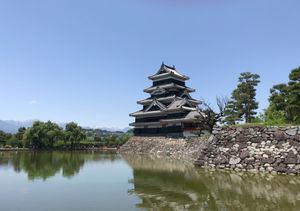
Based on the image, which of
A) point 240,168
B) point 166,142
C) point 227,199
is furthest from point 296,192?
point 166,142

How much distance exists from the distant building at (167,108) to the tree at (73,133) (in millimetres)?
12258

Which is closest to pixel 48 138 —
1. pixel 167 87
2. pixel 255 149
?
pixel 167 87

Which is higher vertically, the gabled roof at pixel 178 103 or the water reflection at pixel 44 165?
the gabled roof at pixel 178 103

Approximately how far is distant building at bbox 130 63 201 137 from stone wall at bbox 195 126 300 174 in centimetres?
1602

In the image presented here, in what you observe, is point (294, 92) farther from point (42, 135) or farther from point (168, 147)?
point (42, 135)

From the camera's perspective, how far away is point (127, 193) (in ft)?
34.9

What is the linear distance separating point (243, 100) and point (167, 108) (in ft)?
39.3

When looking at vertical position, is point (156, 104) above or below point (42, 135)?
above

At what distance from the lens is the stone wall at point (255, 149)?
1616 cm

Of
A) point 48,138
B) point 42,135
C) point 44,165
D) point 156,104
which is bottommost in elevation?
point 44,165

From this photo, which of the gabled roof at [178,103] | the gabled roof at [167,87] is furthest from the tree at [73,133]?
the gabled roof at [178,103]

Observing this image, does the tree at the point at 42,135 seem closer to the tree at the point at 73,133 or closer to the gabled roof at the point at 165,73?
the tree at the point at 73,133

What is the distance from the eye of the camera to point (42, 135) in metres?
46.7

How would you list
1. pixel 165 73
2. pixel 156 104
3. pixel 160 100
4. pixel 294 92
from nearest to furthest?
pixel 294 92 < pixel 156 104 < pixel 160 100 < pixel 165 73
